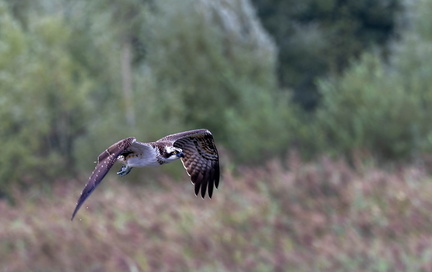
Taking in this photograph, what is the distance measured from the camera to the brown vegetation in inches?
630

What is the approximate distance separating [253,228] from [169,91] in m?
14.5

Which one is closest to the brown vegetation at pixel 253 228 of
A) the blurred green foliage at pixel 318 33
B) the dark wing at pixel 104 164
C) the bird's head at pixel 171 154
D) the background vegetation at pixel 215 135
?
the background vegetation at pixel 215 135

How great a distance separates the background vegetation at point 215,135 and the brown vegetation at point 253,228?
35 millimetres

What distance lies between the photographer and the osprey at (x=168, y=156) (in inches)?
246

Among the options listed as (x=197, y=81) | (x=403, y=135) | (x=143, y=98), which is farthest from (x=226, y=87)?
(x=403, y=135)

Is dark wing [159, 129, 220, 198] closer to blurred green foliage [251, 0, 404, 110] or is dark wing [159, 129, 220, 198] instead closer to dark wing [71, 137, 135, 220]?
dark wing [71, 137, 135, 220]

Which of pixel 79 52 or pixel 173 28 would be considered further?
pixel 79 52

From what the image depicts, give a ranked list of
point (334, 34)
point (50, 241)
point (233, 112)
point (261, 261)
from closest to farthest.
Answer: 1. point (261, 261)
2. point (50, 241)
3. point (233, 112)
4. point (334, 34)

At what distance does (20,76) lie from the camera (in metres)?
30.3

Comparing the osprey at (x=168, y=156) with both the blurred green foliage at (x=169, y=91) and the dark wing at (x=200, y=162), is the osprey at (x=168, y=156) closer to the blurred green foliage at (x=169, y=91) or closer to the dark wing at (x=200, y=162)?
the dark wing at (x=200, y=162)

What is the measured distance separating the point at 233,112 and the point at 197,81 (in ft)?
5.70

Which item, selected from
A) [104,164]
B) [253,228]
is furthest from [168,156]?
[253,228]

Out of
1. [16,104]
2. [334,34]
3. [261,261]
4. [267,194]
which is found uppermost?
[334,34]

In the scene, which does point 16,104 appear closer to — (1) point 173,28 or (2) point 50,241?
(1) point 173,28
